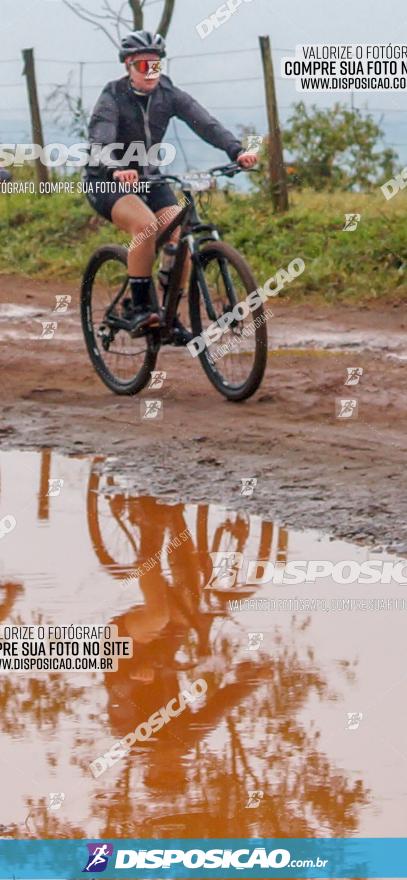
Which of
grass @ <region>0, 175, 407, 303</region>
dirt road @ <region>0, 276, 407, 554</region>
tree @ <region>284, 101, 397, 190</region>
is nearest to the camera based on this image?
dirt road @ <region>0, 276, 407, 554</region>

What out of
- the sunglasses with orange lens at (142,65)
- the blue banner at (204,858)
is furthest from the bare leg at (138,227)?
the blue banner at (204,858)

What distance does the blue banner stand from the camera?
14.4 feet

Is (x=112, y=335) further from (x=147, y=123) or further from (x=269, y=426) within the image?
(x=269, y=426)

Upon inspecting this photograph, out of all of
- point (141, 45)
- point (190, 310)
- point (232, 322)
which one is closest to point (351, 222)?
point (190, 310)

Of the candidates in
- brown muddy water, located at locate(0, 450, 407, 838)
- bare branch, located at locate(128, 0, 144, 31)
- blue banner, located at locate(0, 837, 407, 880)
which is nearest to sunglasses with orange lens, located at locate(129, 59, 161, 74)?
brown muddy water, located at locate(0, 450, 407, 838)

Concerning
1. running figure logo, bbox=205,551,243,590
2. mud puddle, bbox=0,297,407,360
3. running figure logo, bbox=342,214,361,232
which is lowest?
running figure logo, bbox=205,551,243,590

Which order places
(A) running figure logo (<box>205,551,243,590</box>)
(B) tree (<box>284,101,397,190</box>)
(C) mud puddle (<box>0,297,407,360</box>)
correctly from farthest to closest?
(B) tree (<box>284,101,397,190</box>)
(C) mud puddle (<box>0,297,407,360</box>)
(A) running figure logo (<box>205,551,243,590</box>)

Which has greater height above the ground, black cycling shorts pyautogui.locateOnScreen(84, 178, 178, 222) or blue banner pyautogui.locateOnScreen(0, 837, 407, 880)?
black cycling shorts pyautogui.locateOnScreen(84, 178, 178, 222)

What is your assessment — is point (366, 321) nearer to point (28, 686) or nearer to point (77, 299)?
point (77, 299)

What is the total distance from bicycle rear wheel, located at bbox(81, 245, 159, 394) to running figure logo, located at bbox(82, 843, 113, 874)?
19.8 feet

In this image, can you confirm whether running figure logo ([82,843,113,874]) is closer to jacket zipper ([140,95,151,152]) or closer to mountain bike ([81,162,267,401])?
mountain bike ([81,162,267,401])

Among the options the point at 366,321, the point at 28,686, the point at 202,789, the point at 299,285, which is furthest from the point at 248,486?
the point at 299,285

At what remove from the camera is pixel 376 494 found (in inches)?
311

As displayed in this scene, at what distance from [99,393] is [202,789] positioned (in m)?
6.31
